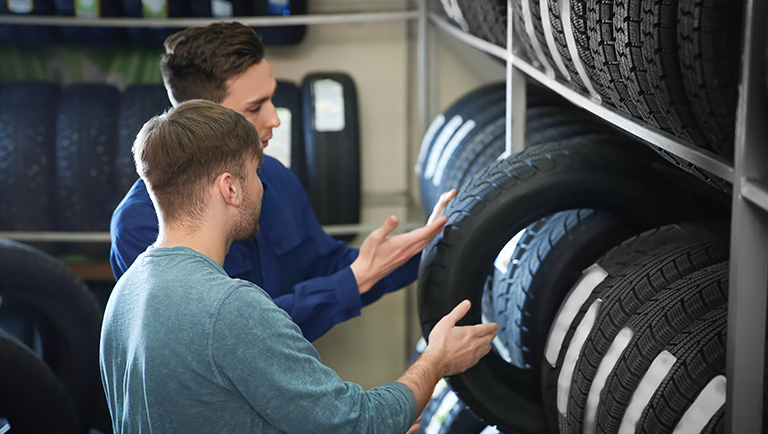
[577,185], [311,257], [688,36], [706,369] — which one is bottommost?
[311,257]

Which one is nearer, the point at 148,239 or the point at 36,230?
the point at 148,239

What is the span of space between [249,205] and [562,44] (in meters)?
0.62

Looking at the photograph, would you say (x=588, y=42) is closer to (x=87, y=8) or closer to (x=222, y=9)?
(x=222, y=9)

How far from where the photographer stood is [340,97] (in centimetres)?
365

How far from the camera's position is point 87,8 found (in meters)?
3.50

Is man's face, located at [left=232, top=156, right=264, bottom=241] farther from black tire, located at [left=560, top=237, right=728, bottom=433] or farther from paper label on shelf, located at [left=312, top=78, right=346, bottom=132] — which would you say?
paper label on shelf, located at [left=312, top=78, right=346, bottom=132]

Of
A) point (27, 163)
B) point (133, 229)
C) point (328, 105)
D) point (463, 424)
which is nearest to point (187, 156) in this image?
point (133, 229)

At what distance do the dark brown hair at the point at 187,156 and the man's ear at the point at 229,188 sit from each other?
0.01m

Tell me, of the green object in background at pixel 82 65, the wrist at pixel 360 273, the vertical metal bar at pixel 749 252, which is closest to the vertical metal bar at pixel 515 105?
the wrist at pixel 360 273

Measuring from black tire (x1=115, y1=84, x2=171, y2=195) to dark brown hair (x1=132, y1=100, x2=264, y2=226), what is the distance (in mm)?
2181

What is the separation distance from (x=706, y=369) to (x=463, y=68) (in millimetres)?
3002

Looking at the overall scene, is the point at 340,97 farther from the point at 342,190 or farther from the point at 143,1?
the point at 143,1

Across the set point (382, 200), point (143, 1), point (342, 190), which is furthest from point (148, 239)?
point (382, 200)

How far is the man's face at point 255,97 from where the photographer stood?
178 centimetres
